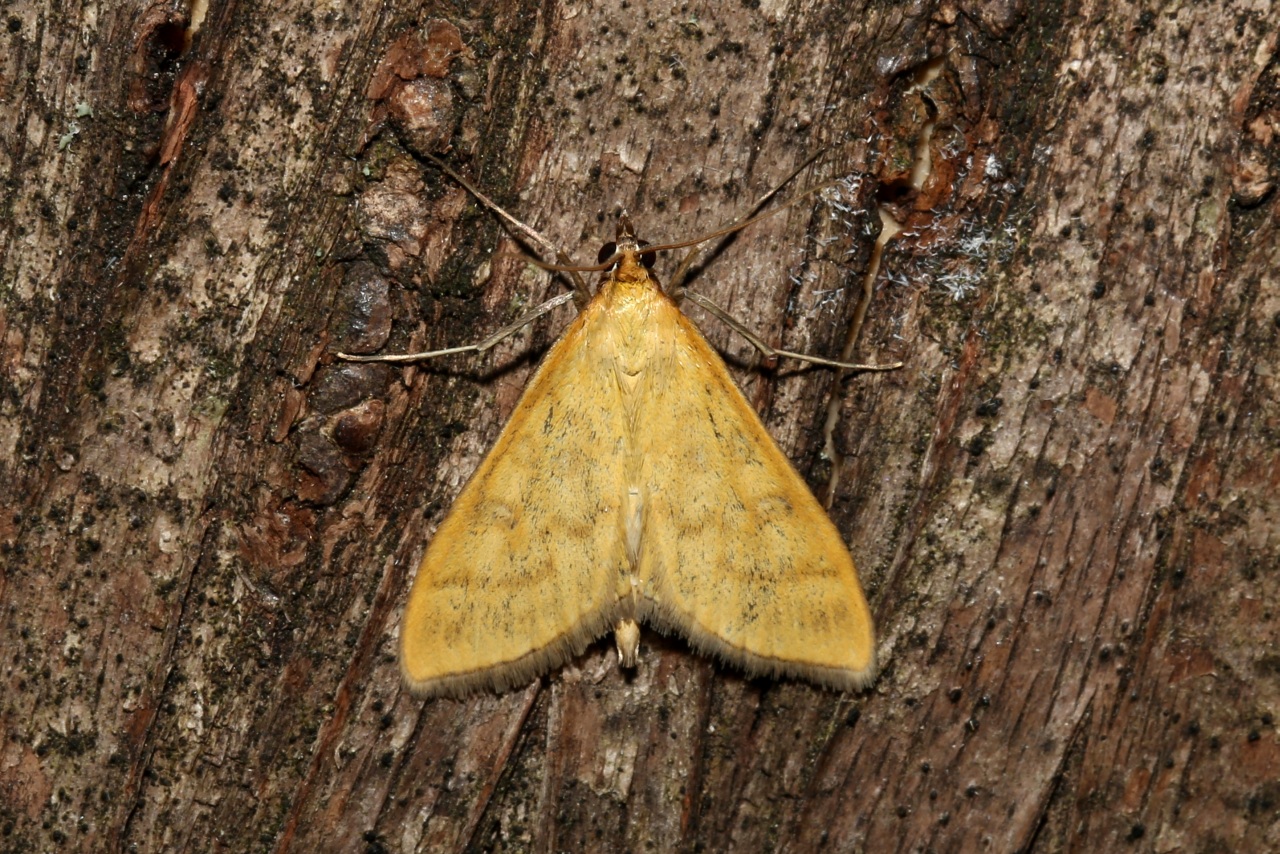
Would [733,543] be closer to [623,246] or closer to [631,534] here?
[631,534]

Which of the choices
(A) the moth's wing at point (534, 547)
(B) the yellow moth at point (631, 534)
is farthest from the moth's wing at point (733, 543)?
(A) the moth's wing at point (534, 547)

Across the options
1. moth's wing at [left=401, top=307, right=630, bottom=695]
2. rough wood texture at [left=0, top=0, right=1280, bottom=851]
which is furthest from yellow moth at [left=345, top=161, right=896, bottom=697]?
rough wood texture at [left=0, top=0, right=1280, bottom=851]

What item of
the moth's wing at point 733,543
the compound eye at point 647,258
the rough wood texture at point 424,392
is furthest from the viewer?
the compound eye at point 647,258

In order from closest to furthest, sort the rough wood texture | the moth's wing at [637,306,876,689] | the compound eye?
the rough wood texture → the moth's wing at [637,306,876,689] → the compound eye

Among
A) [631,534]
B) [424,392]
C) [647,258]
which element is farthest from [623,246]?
[631,534]

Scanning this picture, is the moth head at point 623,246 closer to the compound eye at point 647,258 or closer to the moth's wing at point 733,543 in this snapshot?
the compound eye at point 647,258

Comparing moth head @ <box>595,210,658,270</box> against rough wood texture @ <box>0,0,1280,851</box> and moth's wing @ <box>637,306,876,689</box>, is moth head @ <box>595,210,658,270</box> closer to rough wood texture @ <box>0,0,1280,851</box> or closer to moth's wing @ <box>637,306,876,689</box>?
moth's wing @ <box>637,306,876,689</box>
